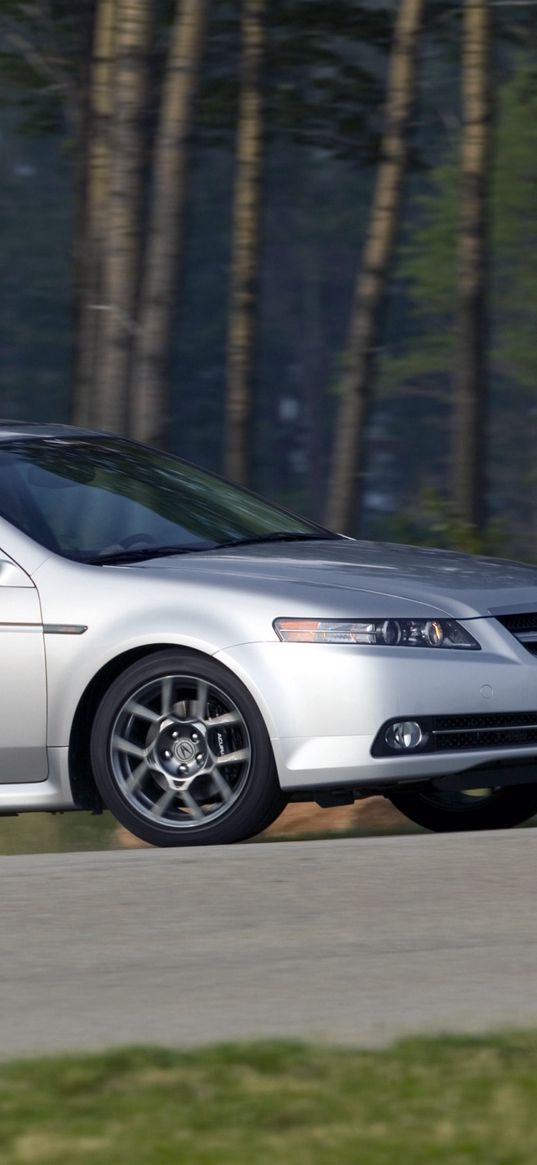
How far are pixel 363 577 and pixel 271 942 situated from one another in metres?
2.15

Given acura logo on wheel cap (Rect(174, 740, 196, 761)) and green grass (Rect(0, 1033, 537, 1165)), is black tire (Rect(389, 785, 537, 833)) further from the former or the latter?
green grass (Rect(0, 1033, 537, 1165))

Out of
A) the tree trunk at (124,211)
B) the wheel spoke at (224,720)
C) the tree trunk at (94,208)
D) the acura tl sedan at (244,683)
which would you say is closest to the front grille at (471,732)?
the acura tl sedan at (244,683)

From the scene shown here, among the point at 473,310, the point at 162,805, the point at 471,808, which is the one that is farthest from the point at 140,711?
the point at 473,310

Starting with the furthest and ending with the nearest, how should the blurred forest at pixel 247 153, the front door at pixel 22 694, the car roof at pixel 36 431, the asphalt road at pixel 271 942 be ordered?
the blurred forest at pixel 247 153
the car roof at pixel 36 431
the front door at pixel 22 694
the asphalt road at pixel 271 942

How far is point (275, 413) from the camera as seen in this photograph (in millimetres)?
71250

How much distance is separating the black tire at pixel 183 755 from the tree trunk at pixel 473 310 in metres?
8.00

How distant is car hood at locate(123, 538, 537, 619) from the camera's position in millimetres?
6883

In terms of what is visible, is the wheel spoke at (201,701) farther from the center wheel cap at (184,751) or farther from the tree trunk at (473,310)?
the tree trunk at (473,310)

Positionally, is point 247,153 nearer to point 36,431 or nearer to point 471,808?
point 36,431

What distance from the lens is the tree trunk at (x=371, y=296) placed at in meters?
15.9

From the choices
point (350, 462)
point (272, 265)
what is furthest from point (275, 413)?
point (350, 462)

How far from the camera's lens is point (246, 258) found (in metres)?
15.7

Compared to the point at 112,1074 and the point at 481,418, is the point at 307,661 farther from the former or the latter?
the point at 481,418

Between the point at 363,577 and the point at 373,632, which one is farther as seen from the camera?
the point at 363,577
